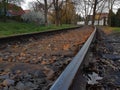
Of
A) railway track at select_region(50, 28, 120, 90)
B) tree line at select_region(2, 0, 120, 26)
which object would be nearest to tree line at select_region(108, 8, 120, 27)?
tree line at select_region(2, 0, 120, 26)

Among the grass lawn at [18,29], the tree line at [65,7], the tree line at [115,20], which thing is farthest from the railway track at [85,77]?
the tree line at [115,20]

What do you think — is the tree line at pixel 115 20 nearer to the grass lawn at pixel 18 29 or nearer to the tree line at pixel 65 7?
the tree line at pixel 65 7

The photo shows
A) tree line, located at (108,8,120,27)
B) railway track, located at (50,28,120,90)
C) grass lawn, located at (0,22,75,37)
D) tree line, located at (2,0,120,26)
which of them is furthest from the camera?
tree line, located at (108,8,120,27)

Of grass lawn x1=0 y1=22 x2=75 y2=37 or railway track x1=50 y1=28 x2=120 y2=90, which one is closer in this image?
railway track x1=50 y1=28 x2=120 y2=90

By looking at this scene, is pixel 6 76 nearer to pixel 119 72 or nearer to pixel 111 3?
pixel 119 72

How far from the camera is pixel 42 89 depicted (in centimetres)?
271

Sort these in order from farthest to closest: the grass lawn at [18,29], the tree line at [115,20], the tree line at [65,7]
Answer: the tree line at [115,20] < the tree line at [65,7] < the grass lawn at [18,29]

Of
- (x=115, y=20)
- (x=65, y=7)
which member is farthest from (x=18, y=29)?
(x=65, y=7)

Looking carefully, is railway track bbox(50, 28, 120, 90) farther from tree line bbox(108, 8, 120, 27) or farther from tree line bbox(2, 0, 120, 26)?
tree line bbox(108, 8, 120, 27)

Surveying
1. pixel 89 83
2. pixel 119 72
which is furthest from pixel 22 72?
pixel 119 72

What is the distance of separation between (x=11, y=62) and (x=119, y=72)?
2.03m

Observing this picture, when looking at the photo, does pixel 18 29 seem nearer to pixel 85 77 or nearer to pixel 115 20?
pixel 85 77

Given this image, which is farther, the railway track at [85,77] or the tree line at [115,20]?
the tree line at [115,20]

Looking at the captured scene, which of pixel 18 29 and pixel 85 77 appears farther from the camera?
pixel 18 29
